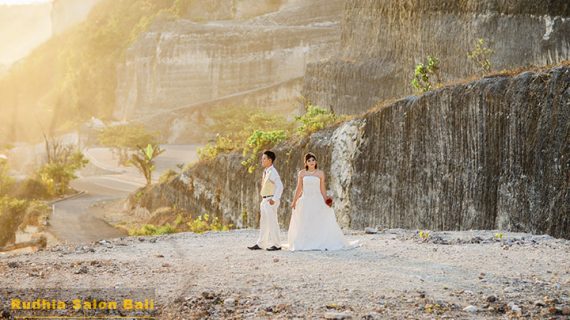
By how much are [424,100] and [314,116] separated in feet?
24.0

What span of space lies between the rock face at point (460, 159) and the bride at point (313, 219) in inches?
125

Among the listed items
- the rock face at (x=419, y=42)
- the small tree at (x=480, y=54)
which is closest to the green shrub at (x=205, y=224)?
the rock face at (x=419, y=42)

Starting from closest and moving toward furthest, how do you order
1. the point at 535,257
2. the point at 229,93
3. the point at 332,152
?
the point at 535,257, the point at 332,152, the point at 229,93

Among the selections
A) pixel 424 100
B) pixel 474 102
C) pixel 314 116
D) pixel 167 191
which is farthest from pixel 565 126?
pixel 167 191

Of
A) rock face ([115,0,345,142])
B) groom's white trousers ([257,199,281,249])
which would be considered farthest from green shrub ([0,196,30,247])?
rock face ([115,0,345,142])

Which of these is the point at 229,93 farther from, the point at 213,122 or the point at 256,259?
the point at 256,259

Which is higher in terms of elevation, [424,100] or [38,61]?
[38,61]

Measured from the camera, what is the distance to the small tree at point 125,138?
2734 inches

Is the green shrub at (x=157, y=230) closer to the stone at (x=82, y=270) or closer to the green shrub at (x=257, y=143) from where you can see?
the green shrub at (x=257, y=143)

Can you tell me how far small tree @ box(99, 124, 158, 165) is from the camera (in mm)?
69438

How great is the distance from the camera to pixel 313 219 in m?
14.1

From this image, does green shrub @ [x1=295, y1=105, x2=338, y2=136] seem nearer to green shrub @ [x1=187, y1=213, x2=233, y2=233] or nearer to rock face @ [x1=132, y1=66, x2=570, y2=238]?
rock face @ [x1=132, y1=66, x2=570, y2=238]

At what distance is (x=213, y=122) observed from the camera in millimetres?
77000

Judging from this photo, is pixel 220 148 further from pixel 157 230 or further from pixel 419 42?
pixel 419 42
